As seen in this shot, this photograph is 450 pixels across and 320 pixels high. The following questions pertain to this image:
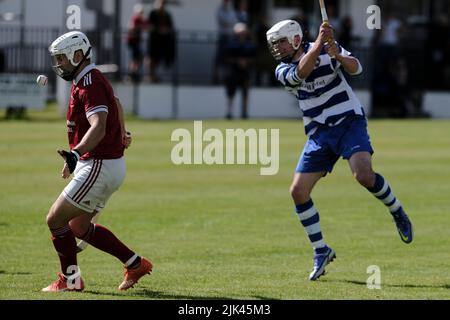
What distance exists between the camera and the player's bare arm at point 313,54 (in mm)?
10273

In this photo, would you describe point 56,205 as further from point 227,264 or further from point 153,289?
point 227,264

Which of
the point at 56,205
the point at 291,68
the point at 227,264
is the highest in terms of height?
the point at 291,68

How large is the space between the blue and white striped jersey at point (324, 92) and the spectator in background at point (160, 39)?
1938 cm

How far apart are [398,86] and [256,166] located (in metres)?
12.5

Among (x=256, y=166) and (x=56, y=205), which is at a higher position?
(x=56, y=205)

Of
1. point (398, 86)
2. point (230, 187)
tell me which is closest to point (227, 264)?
point (230, 187)

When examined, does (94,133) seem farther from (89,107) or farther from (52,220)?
(52,220)

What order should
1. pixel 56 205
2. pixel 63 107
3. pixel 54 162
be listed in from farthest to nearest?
pixel 63 107 < pixel 54 162 < pixel 56 205

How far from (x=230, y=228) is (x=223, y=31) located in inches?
706

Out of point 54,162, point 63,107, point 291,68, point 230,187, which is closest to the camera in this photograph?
point 291,68

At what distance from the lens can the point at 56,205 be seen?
9.51 meters

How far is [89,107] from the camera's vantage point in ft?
30.7

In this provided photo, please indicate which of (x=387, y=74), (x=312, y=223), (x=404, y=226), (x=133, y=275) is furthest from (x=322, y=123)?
(x=387, y=74)

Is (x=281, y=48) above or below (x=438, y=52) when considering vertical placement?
above
